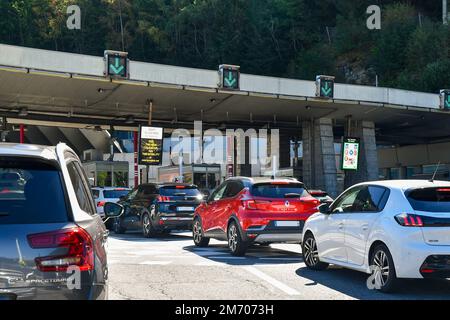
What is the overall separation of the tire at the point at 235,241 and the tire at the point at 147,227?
534 centimetres

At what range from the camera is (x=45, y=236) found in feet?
12.4

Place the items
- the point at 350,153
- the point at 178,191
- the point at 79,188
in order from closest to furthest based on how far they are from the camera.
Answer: the point at 79,188
the point at 178,191
the point at 350,153

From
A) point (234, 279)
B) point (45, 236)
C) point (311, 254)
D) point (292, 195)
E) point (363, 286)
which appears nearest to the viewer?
point (45, 236)

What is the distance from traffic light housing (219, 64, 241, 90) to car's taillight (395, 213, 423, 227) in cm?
2090

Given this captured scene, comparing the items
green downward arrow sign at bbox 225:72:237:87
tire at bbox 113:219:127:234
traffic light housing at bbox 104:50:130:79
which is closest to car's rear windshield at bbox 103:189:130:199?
tire at bbox 113:219:127:234

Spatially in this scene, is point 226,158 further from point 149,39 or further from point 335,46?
point 149,39

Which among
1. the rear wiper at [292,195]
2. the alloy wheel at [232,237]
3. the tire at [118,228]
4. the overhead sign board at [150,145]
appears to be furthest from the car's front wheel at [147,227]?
the overhead sign board at [150,145]

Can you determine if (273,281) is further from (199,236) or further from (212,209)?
(199,236)

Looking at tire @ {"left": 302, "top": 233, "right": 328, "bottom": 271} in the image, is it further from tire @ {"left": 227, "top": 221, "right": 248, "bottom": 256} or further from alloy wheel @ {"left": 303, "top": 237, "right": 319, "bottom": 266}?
tire @ {"left": 227, "top": 221, "right": 248, "bottom": 256}

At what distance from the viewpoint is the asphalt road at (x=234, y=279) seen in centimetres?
774

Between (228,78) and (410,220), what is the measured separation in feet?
69.6

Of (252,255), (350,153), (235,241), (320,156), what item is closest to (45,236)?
(235,241)

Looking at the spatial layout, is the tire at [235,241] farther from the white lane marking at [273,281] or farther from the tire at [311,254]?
the tire at [311,254]
